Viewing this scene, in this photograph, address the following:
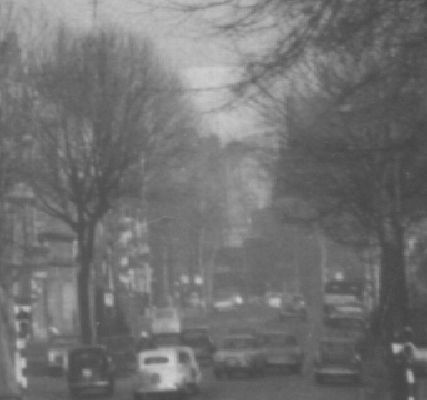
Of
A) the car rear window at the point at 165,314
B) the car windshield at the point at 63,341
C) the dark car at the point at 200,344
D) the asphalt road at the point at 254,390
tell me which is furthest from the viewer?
the car rear window at the point at 165,314

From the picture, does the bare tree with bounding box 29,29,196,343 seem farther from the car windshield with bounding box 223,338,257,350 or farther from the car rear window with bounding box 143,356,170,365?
the car rear window with bounding box 143,356,170,365

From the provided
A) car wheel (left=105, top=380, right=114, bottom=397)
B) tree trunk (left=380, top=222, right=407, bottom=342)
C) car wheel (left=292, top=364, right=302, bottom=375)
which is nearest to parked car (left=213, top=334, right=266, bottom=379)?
car wheel (left=292, top=364, right=302, bottom=375)

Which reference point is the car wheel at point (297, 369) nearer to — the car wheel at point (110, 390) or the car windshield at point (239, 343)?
the car windshield at point (239, 343)

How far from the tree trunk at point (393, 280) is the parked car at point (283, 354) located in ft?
62.3

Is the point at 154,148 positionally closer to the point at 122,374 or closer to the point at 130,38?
the point at 130,38

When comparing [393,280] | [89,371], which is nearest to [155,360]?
[89,371]

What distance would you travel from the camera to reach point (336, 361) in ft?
179

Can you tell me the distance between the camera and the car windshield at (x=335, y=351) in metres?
54.0

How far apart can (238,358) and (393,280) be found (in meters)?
19.0

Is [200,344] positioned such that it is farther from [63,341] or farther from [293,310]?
[293,310]

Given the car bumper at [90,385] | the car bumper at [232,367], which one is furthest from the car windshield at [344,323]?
the car bumper at [90,385]

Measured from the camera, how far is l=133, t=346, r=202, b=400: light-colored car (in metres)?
46.8

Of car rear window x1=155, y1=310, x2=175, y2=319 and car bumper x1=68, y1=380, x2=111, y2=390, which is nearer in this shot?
car bumper x1=68, y1=380, x2=111, y2=390

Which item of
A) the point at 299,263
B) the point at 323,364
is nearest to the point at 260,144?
the point at 323,364
